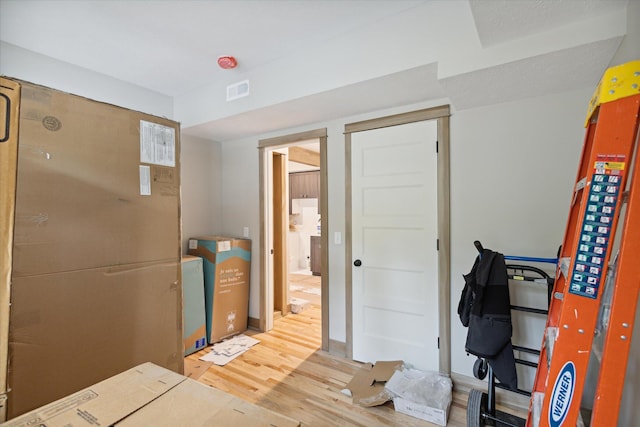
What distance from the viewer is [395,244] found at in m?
2.60

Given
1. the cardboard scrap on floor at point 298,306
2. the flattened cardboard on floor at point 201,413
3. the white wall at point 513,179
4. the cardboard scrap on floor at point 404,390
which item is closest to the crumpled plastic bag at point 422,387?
the cardboard scrap on floor at point 404,390

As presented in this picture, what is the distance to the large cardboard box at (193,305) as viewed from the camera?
2938mm

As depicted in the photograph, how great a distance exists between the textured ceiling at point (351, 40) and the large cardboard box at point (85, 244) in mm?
1132

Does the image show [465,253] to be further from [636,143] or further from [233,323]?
[233,323]

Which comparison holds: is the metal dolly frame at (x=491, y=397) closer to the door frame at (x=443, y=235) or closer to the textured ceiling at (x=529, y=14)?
the door frame at (x=443, y=235)

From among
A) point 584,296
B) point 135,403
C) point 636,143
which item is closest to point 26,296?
point 135,403

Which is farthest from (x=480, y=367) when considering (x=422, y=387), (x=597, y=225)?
(x=597, y=225)

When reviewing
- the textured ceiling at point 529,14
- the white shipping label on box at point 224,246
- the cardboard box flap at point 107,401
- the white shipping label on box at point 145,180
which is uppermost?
the textured ceiling at point 529,14

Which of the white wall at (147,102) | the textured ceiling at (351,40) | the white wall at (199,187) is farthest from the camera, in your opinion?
the white wall at (199,187)

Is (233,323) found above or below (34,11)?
below

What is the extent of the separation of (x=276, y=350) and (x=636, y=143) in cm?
301

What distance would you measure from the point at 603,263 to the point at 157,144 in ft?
5.94

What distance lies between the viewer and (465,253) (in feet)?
7.62

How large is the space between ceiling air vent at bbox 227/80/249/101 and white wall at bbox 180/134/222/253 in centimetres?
97
